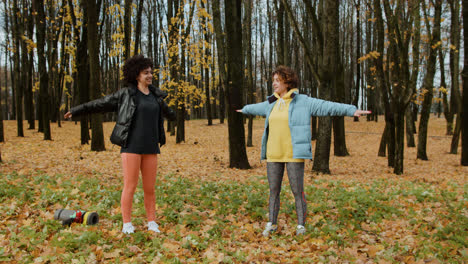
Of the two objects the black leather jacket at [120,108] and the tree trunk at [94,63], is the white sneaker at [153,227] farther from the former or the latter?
the tree trunk at [94,63]

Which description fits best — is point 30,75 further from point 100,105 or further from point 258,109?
point 258,109

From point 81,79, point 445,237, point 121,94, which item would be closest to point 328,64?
point 445,237

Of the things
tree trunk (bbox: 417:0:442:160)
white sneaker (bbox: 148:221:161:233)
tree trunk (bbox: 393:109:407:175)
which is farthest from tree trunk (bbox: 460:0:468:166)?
white sneaker (bbox: 148:221:161:233)

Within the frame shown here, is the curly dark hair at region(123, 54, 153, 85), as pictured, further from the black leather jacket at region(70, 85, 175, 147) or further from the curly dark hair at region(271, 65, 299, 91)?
the curly dark hair at region(271, 65, 299, 91)

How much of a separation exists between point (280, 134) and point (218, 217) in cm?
175

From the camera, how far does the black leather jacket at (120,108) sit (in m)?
3.99

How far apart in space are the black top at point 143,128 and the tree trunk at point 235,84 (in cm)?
575

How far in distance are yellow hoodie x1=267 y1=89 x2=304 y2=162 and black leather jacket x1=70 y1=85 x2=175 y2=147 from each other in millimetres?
1471

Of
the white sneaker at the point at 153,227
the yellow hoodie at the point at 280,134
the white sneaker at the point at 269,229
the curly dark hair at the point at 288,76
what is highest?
the curly dark hair at the point at 288,76

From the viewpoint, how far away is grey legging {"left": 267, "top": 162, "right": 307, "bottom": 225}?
4.32m

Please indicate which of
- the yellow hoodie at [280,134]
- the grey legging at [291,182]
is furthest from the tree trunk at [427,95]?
the grey legging at [291,182]

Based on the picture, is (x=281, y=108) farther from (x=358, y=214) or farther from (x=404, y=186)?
(x=404, y=186)

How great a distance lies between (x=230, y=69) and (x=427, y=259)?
752 centimetres

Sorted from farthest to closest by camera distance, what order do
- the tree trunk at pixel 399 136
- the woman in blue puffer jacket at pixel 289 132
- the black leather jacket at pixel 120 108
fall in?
the tree trunk at pixel 399 136, the woman in blue puffer jacket at pixel 289 132, the black leather jacket at pixel 120 108
